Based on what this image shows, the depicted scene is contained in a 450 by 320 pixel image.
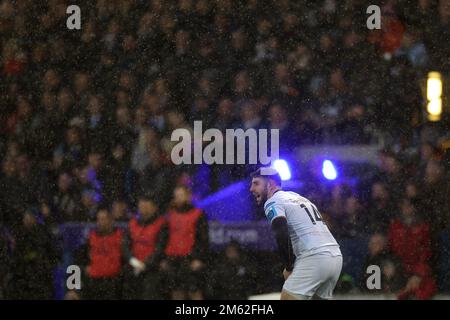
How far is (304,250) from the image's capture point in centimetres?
647

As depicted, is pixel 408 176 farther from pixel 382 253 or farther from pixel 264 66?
pixel 264 66

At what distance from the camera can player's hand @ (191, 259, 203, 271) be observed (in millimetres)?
Result: 7277

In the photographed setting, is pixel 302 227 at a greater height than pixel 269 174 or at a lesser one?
lesser

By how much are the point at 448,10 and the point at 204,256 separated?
2673mm

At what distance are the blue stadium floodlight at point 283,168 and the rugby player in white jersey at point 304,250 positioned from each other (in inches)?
27.1

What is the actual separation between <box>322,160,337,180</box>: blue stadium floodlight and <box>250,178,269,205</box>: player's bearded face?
0.74 meters

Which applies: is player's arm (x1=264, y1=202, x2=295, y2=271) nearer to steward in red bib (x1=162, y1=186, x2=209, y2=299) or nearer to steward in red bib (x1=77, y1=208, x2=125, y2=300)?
steward in red bib (x1=162, y1=186, x2=209, y2=299)

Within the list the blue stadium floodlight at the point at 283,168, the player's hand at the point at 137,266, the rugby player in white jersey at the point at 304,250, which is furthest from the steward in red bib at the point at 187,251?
the rugby player in white jersey at the point at 304,250

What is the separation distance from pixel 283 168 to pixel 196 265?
1.00m

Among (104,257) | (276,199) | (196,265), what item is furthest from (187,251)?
(276,199)

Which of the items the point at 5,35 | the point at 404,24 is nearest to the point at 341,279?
the point at 404,24
